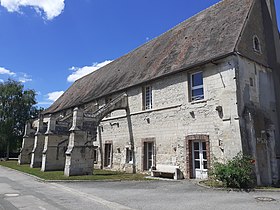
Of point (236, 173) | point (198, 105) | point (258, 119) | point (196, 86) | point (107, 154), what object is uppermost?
point (196, 86)

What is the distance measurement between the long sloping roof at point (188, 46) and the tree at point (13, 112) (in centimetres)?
2118

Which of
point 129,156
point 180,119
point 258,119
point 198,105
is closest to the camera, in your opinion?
point 258,119

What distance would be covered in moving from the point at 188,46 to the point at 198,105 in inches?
177

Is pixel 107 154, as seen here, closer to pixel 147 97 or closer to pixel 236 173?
pixel 147 97

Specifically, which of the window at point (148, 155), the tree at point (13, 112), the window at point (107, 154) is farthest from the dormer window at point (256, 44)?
the tree at point (13, 112)

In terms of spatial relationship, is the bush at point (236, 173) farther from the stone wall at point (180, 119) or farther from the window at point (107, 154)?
the window at point (107, 154)

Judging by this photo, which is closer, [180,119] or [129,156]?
[180,119]

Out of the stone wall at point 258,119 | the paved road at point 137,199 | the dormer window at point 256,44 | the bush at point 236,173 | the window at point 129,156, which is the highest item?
the dormer window at point 256,44

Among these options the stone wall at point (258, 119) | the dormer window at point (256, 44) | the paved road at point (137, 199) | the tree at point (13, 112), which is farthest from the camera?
the tree at point (13, 112)

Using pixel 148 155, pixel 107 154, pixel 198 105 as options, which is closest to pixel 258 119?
pixel 198 105

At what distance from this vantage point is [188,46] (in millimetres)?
15320

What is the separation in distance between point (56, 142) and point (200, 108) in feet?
39.3

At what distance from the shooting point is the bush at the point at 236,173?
9.52 m

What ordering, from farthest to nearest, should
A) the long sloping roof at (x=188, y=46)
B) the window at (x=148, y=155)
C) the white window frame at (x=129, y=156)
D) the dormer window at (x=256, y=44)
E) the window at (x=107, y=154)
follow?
1. the window at (x=107, y=154)
2. the white window frame at (x=129, y=156)
3. the window at (x=148, y=155)
4. the dormer window at (x=256, y=44)
5. the long sloping roof at (x=188, y=46)
